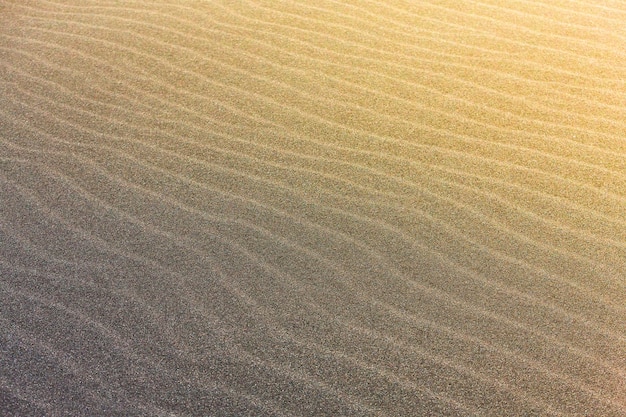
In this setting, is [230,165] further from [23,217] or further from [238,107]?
[23,217]

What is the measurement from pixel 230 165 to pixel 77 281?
956mm

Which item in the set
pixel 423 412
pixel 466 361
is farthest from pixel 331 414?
pixel 466 361

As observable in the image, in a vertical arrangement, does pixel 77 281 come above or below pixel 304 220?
below

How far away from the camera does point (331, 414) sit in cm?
232

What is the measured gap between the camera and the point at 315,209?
3.18 m

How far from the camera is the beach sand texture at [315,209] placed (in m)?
2.46

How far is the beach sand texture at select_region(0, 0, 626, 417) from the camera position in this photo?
2459 millimetres

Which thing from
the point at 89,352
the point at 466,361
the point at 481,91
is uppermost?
the point at 481,91

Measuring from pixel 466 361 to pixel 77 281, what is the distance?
156 cm

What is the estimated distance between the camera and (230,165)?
344cm

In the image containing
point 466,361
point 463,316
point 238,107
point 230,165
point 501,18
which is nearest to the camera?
point 466,361

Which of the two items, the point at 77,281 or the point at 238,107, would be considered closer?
the point at 77,281

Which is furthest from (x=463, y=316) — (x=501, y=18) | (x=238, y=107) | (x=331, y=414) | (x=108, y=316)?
(x=501, y=18)

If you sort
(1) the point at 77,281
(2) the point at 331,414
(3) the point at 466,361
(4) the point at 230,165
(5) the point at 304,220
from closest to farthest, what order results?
(2) the point at 331,414 → (3) the point at 466,361 → (1) the point at 77,281 → (5) the point at 304,220 → (4) the point at 230,165
